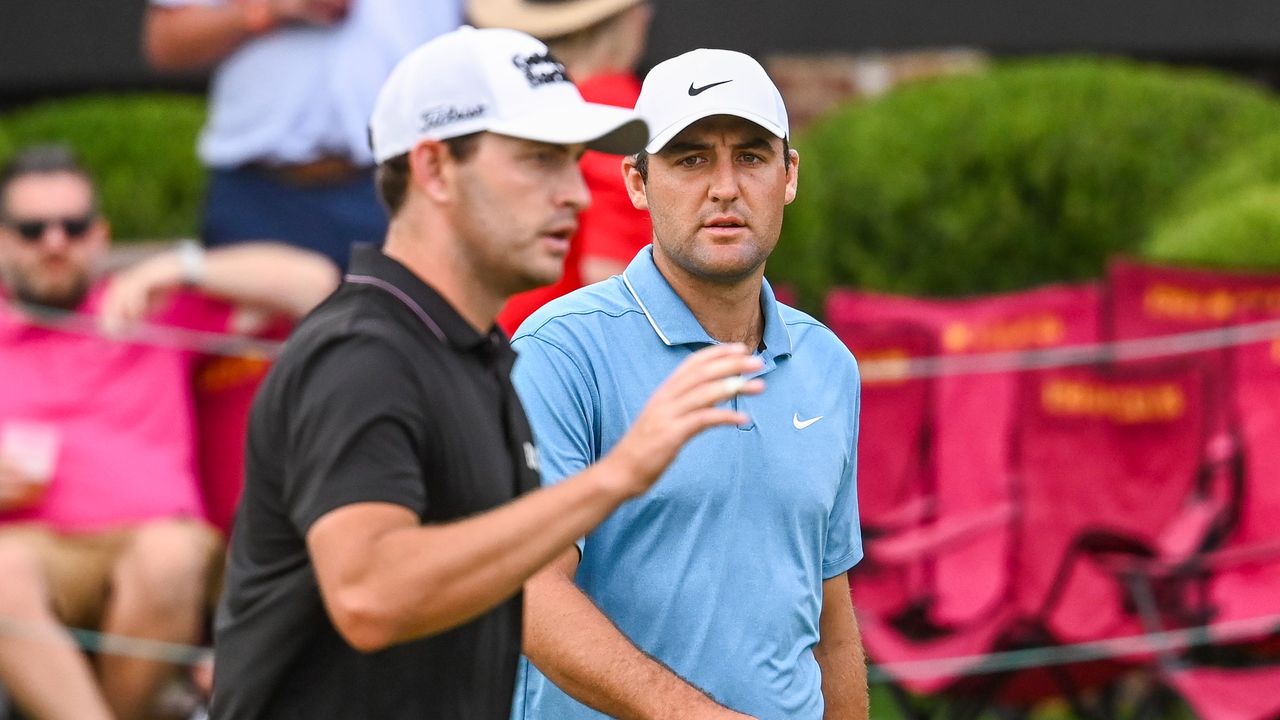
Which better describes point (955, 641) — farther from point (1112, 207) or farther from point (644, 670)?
point (644, 670)

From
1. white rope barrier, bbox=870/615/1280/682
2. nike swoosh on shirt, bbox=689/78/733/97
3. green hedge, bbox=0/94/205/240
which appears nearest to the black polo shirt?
nike swoosh on shirt, bbox=689/78/733/97

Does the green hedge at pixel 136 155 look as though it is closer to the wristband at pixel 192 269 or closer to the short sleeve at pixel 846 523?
the wristband at pixel 192 269

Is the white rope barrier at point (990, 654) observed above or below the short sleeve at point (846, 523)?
below

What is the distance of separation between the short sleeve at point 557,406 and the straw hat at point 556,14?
5.60 ft

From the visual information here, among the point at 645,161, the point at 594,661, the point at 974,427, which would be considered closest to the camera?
the point at 594,661

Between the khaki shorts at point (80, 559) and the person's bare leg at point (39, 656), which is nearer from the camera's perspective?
the person's bare leg at point (39, 656)

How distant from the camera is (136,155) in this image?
8.95 metres

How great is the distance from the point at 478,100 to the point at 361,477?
51cm

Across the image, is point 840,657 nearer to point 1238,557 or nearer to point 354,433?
point 354,433

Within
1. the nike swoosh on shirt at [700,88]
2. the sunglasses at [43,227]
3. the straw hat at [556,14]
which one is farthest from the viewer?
the sunglasses at [43,227]

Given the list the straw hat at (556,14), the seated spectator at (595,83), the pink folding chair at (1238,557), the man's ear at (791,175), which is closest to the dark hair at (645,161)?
the man's ear at (791,175)

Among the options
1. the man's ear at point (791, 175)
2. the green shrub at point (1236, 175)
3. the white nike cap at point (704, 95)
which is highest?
the white nike cap at point (704, 95)

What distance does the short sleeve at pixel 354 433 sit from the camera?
231 centimetres

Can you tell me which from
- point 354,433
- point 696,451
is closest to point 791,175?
point 696,451
